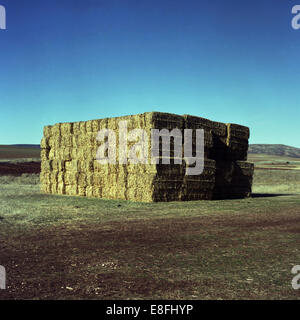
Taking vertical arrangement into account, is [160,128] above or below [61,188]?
above

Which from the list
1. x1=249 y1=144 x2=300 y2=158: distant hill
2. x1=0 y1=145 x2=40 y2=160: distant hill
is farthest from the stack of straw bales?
x1=249 y1=144 x2=300 y2=158: distant hill

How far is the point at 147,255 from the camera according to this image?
20.4 ft

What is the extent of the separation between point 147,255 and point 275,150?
150819mm

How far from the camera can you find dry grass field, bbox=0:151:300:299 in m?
4.51

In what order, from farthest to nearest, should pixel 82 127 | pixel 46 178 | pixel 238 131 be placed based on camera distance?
pixel 46 178 → pixel 238 131 → pixel 82 127

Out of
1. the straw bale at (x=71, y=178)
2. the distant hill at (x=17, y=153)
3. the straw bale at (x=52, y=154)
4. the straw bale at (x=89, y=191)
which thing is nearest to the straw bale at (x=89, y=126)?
the straw bale at (x=71, y=178)

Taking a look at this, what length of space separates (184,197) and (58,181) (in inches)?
317

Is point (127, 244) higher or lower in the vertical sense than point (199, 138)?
lower

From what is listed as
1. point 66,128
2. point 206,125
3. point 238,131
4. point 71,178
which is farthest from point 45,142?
point 238,131

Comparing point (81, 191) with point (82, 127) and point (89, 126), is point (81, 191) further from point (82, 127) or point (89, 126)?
point (89, 126)

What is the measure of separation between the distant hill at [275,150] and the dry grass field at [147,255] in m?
138

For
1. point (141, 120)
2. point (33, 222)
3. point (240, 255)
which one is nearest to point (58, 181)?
point (141, 120)

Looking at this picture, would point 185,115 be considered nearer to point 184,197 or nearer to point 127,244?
point 184,197

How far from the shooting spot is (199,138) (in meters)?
16.2
